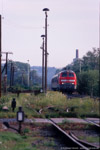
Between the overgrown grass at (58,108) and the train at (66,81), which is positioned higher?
the train at (66,81)

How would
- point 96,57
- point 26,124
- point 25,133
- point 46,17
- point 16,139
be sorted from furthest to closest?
point 96,57 < point 46,17 < point 26,124 < point 25,133 < point 16,139

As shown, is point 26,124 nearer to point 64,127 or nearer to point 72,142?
point 64,127

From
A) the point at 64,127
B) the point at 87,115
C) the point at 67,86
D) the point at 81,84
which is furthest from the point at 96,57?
the point at 64,127

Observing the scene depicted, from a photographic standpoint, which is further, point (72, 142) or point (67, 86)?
point (67, 86)


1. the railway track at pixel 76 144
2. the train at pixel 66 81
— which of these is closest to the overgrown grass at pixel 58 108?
the railway track at pixel 76 144

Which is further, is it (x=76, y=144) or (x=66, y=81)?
(x=66, y=81)

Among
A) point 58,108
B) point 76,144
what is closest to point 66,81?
point 58,108

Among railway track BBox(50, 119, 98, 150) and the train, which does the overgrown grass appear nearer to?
railway track BBox(50, 119, 98, 150)

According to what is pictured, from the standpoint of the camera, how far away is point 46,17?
40.2 m

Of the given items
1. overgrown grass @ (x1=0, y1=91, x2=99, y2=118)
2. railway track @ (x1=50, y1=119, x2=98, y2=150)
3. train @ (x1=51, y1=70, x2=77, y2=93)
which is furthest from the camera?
train @ (x1=51, y1=70, x2=77, y2=93)

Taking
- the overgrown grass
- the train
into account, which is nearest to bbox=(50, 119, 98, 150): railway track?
the overgrown grass

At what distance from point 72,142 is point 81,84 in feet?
140

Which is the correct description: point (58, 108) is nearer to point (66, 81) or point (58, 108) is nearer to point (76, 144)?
point (76, 144)

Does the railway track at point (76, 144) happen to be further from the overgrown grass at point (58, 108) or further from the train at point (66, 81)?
the train at point (66, 81)
